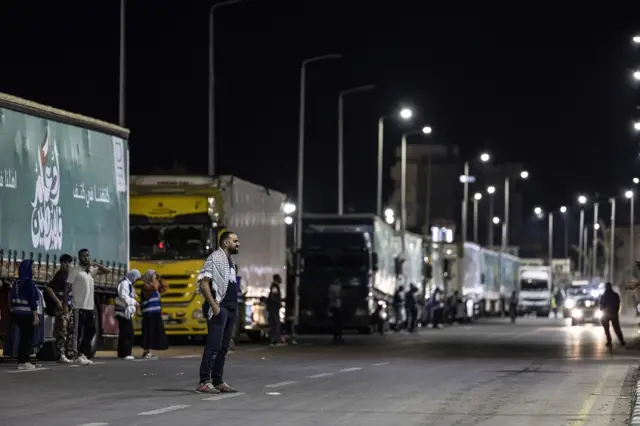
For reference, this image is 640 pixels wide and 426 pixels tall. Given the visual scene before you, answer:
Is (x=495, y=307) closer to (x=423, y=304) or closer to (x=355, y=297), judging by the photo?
(x=423, y=304)

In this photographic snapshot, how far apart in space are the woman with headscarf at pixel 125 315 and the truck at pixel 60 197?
392 millimetres

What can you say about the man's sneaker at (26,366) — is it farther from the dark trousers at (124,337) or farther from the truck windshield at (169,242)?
the truck windshield at (169,242)

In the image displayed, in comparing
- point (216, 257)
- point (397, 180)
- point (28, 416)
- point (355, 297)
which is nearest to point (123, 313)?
point (216, 257)

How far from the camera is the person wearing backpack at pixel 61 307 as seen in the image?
2900 cm

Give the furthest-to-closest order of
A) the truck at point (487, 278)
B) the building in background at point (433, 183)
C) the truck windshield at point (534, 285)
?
the building in background at point (433, 183), the truck windshield at point (534, 285), the truck at point (487, 278)

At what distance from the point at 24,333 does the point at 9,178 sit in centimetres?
249

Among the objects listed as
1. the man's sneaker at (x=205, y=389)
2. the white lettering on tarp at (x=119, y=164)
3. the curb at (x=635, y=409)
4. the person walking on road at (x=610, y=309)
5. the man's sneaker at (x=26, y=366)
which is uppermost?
the white lettering on tarp at (x=119, y=164)

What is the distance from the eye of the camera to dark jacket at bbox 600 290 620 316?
42969 mm

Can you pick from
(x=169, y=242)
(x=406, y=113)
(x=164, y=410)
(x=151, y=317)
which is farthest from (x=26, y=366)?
(x=406, y=113)

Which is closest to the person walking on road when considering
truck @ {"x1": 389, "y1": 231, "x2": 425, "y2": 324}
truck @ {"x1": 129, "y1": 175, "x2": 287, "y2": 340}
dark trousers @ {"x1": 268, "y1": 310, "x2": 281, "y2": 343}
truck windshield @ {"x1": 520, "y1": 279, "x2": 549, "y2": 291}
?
dark trousers @ {"x1": 268, "y1": 310, "x2": 281, "y2": 343}

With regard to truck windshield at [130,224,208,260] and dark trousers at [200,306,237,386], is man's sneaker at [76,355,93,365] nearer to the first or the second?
dark trousers at [200,306,237,386]

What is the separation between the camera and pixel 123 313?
31375 millimetres

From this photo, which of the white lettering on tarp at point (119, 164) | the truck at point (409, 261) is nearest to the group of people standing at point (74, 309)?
the white lettering on tarp at point (119, 164)

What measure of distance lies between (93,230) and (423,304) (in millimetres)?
39111
